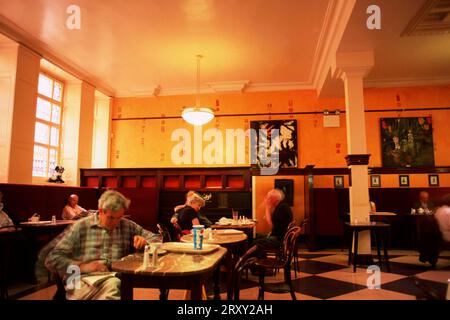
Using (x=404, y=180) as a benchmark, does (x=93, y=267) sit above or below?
below

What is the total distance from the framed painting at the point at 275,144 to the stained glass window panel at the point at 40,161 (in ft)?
18.5

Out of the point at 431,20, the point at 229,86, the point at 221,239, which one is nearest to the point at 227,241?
the point at 221,239

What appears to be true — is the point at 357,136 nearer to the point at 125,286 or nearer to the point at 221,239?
the point at 221,239

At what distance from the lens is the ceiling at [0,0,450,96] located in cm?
559

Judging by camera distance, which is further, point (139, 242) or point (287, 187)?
point (287, 187)

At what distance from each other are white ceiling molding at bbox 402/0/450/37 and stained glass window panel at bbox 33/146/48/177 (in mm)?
8809

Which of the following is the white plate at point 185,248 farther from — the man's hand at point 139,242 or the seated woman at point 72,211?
the seated woman at point 72,211

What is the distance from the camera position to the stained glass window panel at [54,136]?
27.9 feet

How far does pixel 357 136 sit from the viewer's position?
19.6ft

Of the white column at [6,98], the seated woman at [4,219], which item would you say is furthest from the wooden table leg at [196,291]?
the white column at [6,98]

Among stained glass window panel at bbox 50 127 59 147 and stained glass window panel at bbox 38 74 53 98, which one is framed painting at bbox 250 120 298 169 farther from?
stained glass window panel at bbox 38 74 53 98

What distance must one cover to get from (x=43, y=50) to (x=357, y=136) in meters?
7.17

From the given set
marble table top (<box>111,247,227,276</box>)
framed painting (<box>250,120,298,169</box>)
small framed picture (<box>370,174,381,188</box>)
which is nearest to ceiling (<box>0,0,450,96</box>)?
framed painting (<box>250,120,298,169</box>)
